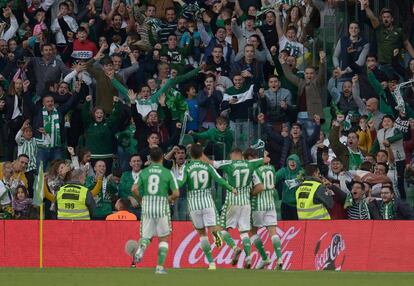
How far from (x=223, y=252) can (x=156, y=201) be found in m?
4.40

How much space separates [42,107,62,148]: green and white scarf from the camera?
32.6 metres

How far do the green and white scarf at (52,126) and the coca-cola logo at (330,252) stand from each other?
6.48m

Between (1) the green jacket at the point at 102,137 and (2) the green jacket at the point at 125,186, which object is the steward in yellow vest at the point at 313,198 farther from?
(1) the green jacket at the point at 102,137

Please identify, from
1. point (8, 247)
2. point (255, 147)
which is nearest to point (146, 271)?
point (8, 247)

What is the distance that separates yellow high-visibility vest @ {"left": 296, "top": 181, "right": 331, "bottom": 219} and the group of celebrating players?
20.3 inches

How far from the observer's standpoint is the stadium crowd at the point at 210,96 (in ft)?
101

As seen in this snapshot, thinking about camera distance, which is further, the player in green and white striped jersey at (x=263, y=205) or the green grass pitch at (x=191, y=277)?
the player in green and white striped jersey at (x=263, y=205)

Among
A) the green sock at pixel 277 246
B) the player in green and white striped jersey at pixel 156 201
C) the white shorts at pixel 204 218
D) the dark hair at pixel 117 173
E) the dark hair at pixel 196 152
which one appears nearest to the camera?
the player in green and white striped jersey at pixel 156 201

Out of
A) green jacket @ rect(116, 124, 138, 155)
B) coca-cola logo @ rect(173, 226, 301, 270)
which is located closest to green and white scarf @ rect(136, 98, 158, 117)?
green jacket @ rect(116, 124, 138, 155)

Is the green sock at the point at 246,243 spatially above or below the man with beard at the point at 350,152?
below

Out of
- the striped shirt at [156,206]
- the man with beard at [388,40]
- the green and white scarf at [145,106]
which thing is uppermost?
the man with beard at [388,40]

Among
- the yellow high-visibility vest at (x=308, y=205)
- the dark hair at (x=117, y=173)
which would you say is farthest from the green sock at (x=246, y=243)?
the dark hair at (x=117, y=173)

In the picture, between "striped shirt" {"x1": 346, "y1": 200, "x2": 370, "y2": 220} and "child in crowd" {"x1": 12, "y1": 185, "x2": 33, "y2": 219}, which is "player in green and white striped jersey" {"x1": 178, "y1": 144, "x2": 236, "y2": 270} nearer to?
"striped shirt" {"x1": 346, "y1": 200, "x2": 370, "y2": 220}

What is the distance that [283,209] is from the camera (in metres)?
30.4
